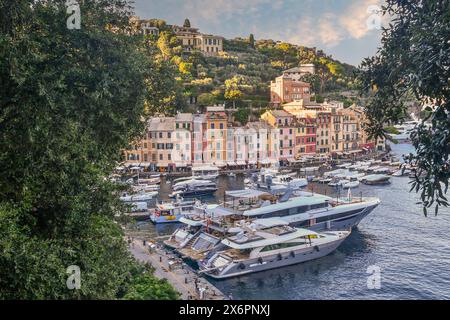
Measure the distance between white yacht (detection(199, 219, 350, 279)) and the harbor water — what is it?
275mm

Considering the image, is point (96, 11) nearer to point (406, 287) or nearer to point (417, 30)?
point (417, 30)

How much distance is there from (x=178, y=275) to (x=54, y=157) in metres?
10.3

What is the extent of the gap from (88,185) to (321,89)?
57320 millimetres

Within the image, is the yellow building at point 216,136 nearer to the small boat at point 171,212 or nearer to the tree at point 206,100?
the tree at point 206,100

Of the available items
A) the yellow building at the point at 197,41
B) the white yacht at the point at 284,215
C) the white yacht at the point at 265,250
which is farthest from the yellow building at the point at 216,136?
the yellow building at the point at 197,41

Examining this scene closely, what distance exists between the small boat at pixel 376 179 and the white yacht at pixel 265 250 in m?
16.3

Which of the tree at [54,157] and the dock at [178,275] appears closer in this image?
the tree at [54,157]

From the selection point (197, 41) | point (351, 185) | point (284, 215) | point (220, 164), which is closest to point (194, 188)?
point (220, 164)

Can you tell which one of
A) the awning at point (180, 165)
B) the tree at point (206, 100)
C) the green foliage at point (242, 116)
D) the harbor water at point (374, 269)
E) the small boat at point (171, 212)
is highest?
the tree at point (206, 100)

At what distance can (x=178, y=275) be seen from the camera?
1517 centimetres

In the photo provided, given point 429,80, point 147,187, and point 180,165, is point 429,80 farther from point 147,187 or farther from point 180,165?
point 180,165

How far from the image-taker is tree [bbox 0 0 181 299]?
498 cm

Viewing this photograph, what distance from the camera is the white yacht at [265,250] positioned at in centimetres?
1714
